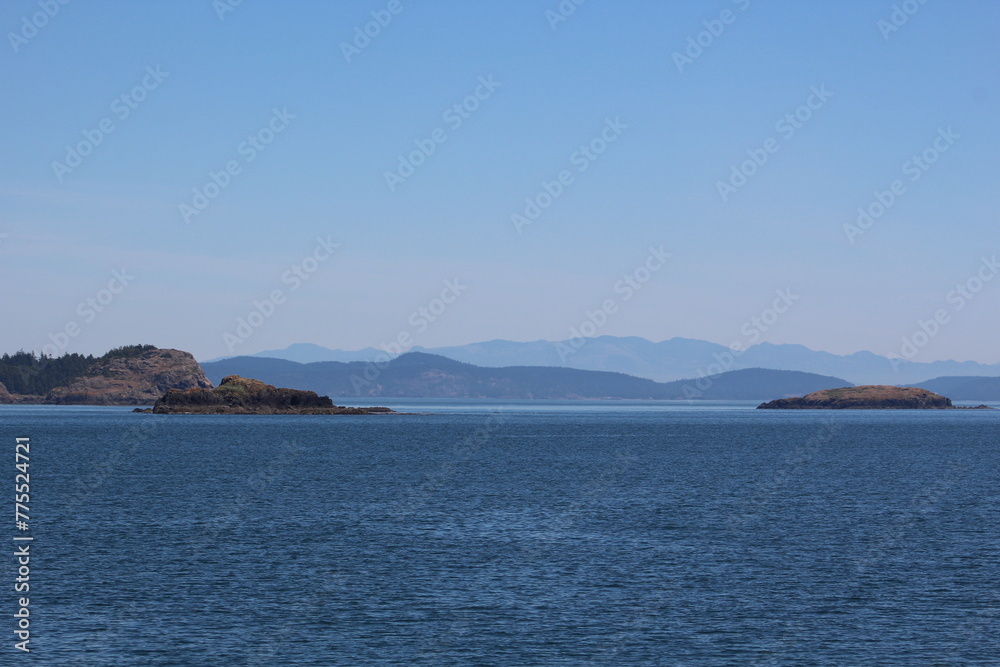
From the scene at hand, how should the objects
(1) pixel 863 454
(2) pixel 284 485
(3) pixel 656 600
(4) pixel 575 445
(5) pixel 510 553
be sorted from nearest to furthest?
1. (3) pixel 656 600
2. (5) pixel 510 553
3. (2) pixel 284 485
4. (1) pixel 863 454
5. (4) pixel 575 445

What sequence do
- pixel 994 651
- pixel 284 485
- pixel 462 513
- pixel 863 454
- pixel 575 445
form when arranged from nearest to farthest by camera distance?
1. pixel 994 651
2. pixel 462 513
3. pixel 284 485
4. pixel 863 454
5. pixel 575 445

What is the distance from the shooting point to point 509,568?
151ft

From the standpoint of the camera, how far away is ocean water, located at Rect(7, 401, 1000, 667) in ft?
110

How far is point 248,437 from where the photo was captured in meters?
165

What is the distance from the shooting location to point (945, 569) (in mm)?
46312

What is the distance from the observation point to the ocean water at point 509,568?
3359 centimetres

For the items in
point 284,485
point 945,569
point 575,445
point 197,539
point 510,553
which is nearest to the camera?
point 945,569

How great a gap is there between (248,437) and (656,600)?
133632mm

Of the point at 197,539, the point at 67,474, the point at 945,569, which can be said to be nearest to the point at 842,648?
the point at 945,569

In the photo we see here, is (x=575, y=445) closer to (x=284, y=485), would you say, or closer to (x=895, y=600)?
(x=284, y=485)

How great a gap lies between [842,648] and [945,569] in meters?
15.9

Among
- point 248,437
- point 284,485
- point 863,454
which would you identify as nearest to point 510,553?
point 284,485

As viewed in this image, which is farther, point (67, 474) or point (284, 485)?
point (67, 474)

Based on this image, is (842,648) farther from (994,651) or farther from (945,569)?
(945,569)
